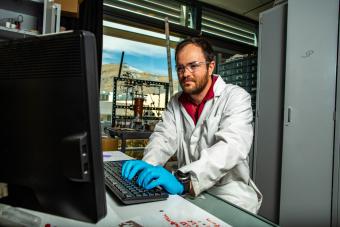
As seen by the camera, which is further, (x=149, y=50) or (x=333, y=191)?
(x=149, y=50)

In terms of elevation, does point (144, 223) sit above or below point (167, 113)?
below

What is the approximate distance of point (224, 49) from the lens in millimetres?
4094

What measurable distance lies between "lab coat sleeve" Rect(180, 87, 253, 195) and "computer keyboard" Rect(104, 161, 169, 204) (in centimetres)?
18

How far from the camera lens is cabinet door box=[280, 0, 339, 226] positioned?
6.27ft

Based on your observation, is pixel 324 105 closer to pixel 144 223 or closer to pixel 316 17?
pixel 316 17

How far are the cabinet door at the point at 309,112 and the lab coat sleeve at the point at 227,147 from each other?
1024 millimetres

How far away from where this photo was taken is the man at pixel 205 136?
95 cm

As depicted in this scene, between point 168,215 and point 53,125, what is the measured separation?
38cm

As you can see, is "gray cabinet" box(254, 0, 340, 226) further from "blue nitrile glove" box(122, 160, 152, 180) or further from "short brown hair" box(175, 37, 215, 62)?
"blue nitrile glove" box(122, 160, 152, 180)

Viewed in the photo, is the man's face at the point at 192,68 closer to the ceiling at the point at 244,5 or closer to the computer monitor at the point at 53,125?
the computer monitor at the point at 53,125

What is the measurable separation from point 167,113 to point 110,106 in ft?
5.10

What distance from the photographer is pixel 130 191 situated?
0.74 meters

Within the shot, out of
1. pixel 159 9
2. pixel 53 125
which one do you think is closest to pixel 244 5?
pixel 159 9


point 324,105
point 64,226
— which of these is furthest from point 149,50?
point 64,226
